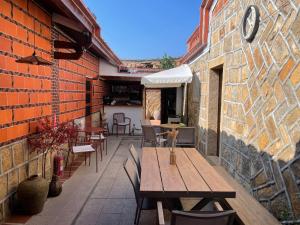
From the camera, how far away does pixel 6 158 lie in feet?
10.8

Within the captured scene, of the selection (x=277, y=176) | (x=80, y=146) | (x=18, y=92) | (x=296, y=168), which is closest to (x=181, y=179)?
(x=277, y=176)

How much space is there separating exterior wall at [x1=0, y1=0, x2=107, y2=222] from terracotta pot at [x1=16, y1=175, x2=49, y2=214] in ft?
0.48

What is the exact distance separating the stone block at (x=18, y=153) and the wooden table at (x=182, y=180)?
5.70ft

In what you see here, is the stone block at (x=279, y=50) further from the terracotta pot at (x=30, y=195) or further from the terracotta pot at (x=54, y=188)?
the terracotta pot at (x=54, y=188)

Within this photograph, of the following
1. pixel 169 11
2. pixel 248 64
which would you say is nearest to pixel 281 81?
pixel 248 64

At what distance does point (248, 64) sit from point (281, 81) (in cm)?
99


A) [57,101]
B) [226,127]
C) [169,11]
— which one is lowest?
[226,127]

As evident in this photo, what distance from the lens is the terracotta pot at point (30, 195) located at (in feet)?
11.3

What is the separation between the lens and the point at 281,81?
2.75 m

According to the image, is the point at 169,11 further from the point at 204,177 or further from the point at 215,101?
the point at 204,177

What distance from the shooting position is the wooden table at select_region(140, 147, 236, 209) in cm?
248

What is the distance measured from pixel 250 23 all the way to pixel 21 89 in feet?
11.0

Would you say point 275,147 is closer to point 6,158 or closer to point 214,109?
point 214,109

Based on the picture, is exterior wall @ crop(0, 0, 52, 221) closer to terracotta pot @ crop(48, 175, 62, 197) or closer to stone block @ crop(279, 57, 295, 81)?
terracotta pot @ crop(48, 175, 62, 197)
